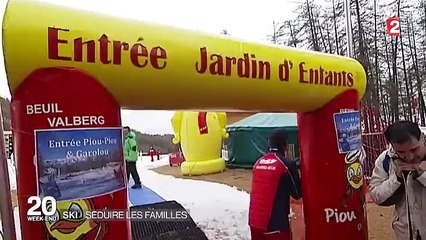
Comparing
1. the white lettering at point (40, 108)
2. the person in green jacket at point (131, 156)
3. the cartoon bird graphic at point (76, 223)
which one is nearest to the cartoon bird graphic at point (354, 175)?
the cartoon bird graphic at point (76, 223)

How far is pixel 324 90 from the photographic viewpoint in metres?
4.39

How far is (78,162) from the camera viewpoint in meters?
2.74

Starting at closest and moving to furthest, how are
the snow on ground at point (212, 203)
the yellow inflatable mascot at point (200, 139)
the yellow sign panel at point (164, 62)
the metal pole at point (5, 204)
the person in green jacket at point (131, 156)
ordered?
the metal pole at point (5, 204) < the yellow sign panel at point (164, 62) < the snow on ground at point (212, 203) < the person in green jacket at point (131, 156) < the yellow inflatable mascot at point (200, 139)

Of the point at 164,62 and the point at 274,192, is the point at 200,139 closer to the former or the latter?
the point at 274,192

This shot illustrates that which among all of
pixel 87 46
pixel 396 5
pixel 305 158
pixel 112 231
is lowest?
pixel 112 231

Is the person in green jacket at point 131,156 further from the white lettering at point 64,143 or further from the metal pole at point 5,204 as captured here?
the metal pole at point 5,204

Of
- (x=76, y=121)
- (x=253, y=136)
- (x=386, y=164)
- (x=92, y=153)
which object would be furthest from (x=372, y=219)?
(x=253, y=136)

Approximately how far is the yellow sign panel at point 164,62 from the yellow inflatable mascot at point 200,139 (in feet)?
26.0

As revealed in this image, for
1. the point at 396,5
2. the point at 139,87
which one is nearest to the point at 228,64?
the point at 139,87

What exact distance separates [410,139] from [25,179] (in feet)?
7.00

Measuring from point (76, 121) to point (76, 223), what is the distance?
57 cm

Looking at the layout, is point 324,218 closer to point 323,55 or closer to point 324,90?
point 324,90

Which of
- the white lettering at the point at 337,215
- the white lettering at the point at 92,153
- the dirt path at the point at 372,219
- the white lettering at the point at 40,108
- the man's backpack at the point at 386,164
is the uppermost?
the white lettering at the point at 40,108

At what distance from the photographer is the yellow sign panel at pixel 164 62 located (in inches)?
102
